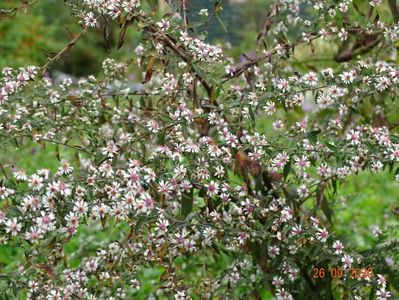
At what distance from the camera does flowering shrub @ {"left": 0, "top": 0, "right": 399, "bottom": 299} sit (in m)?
1.74

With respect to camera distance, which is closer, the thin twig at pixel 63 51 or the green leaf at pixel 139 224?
the green leaf at pixel 139 224

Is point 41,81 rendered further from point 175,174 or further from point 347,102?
point 347,102

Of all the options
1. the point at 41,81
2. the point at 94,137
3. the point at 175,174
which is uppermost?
the point at 41,81

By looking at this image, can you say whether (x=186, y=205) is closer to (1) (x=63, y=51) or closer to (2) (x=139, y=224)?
(2) (x=139, y=224)

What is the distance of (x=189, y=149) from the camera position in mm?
1813

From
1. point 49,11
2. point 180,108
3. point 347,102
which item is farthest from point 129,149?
point 49,11

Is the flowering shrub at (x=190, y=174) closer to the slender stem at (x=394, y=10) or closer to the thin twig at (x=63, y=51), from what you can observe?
the thin twig at (x=63, y=51)

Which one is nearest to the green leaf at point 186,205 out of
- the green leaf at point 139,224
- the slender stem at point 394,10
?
the green leaf at point 139,224

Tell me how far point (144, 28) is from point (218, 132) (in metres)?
0.39
